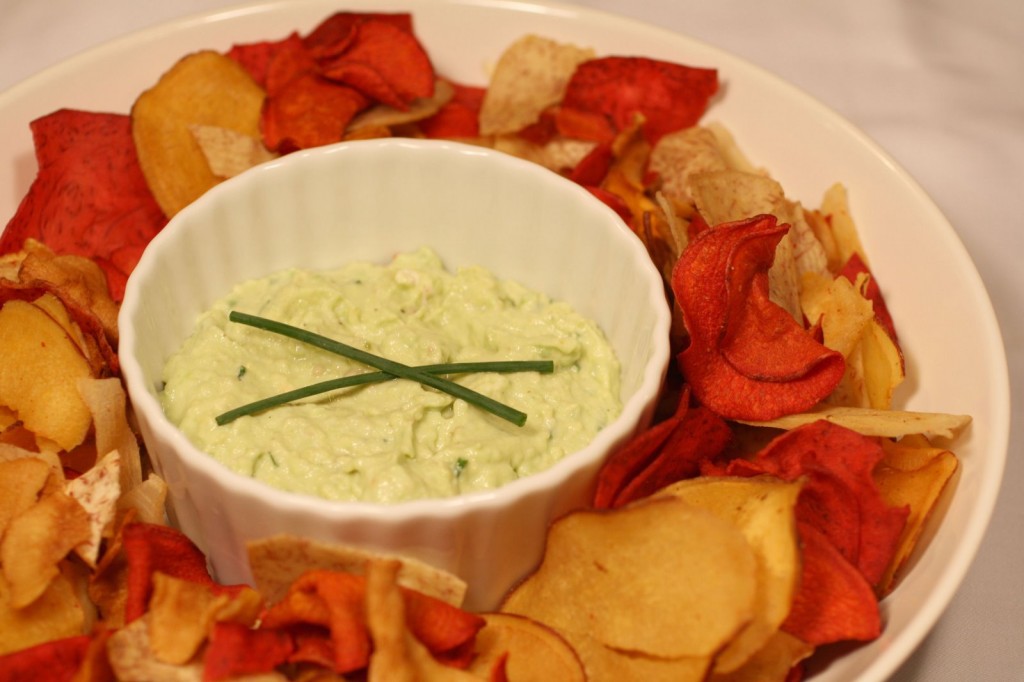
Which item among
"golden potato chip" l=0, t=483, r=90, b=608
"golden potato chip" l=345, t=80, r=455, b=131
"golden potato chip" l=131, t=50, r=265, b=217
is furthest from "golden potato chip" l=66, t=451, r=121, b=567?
"golden potato chip" l=345, t=80, r=455, b=131

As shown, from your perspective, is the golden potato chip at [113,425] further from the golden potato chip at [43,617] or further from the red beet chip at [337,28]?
the red beet chip at [337,28]

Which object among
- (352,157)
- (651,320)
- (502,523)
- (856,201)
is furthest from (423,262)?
(856,201)

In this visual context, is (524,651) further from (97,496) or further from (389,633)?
(97,496)

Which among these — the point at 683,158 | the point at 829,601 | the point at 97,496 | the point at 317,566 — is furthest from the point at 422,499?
the point at 683,158

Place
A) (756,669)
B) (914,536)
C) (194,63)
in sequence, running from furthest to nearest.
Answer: (194,63), (914,536), (756,669)

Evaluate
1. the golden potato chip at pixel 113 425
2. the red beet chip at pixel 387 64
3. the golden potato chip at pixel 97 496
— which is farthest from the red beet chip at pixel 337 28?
the golden potato chip at pixel 97 496

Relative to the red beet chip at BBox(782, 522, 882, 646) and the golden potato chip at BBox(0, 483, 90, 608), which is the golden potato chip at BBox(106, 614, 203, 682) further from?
the red beet chip at BBox(782, 522, 882, 646)

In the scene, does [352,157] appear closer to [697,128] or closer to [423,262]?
[423,262]
